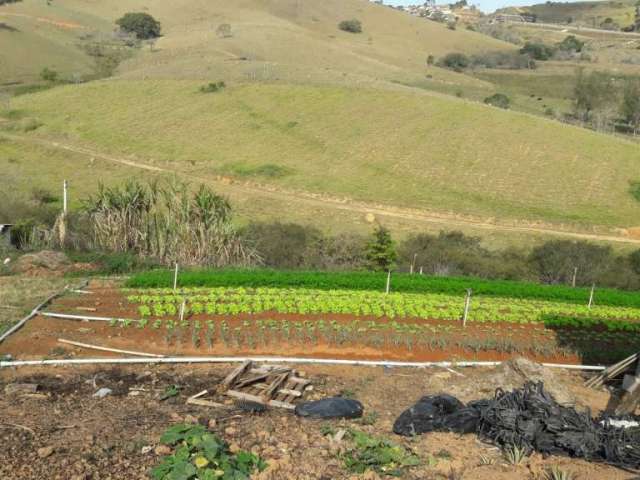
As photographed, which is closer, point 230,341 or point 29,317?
point 230,341

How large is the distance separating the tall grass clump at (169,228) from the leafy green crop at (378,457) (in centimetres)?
1176

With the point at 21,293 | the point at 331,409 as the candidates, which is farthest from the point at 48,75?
the point at 331,409

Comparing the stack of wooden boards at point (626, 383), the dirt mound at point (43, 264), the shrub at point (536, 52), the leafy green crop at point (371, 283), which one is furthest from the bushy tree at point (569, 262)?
the shrub at point (536, 52)

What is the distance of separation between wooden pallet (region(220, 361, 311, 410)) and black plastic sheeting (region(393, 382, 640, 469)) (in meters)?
1.92

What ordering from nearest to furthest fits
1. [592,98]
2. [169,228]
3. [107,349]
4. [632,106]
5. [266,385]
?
[266,385], [107,349], [169,228], [632,106], [592,98]

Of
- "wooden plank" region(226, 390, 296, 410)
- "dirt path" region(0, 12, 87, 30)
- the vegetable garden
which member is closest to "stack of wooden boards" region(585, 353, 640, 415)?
the vegetable garden

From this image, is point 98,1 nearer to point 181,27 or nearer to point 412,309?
point 181,27

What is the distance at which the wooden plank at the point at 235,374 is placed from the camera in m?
11.1

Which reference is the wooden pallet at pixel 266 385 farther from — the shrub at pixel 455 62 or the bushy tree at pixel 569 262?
the shrub at pixel 455 62

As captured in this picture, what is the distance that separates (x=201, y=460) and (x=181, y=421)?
1.66m

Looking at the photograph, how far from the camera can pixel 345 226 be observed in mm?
32938

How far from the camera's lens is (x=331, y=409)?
10.3m

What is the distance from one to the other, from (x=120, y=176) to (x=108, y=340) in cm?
2782

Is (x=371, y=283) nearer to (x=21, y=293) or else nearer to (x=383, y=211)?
(x=21, y=293)
